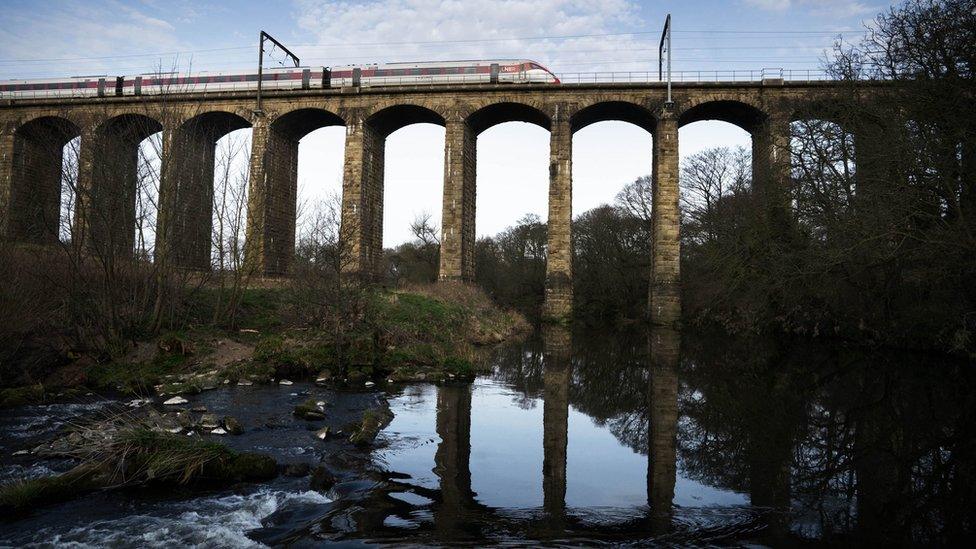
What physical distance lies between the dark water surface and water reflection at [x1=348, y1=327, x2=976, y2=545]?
→ 1.0 inches

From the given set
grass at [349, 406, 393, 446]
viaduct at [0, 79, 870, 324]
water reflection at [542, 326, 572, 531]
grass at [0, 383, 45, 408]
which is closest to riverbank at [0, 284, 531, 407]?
grass at [0, 383, 45, 408]

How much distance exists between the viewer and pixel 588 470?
5629 millimetres

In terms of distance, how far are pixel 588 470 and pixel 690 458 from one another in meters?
1.30

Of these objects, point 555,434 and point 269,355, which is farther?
point 269,355

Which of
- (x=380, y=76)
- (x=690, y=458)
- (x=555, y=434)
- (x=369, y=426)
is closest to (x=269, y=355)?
(x=369, y=426)

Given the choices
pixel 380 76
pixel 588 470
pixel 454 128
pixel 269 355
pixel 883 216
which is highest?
pixel 380 76

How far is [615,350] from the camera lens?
685 inches

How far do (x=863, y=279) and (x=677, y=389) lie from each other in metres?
7.70

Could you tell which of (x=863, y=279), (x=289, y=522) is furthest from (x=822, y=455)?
(x=863, y=279)

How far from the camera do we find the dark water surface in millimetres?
4051

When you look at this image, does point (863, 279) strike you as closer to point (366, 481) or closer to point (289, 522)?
point (366, 481)

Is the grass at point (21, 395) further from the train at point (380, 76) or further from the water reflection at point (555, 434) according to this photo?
the train at point (380, 76)

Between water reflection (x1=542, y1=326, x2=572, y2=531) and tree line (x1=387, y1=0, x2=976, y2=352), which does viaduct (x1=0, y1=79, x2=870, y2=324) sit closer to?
tree line (x1=387, y1=0, x2=976, y2=352)

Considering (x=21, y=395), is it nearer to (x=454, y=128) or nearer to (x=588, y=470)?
(x=588, y=470)
